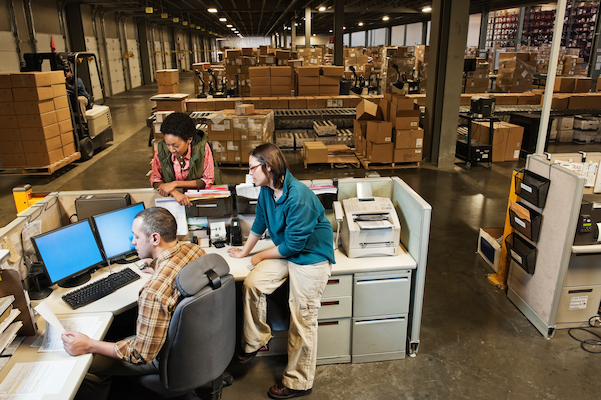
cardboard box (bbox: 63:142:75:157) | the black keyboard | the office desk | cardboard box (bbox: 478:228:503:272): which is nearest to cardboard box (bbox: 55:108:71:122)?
cardboard box (bbox: 63:142:75:157)

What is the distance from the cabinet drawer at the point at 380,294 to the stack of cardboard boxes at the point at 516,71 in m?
11.1

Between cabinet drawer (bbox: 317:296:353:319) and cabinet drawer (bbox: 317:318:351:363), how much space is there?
54 mm

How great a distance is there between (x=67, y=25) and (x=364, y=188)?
15169 millimetres

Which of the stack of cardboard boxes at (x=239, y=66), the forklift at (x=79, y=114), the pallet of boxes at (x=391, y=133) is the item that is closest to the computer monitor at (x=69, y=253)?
the pallet of boxes at (x=391, y=133)

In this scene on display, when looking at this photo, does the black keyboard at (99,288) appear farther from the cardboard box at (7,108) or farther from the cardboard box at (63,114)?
the cardboard box at (63,114)

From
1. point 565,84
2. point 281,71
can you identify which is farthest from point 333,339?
point 565,84

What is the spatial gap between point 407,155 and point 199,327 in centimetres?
653

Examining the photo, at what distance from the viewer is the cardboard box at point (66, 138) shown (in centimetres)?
784

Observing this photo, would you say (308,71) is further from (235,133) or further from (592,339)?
(592,339)

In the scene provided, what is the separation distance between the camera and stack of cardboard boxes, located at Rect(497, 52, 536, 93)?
11.6m

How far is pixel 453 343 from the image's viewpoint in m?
3.21

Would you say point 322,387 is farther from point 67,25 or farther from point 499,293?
point 67,25

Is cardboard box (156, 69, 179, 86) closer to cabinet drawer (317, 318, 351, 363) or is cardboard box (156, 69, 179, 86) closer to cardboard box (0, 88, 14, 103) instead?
cardboard box (0, 88, 14, 103)

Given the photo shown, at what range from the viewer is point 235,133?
7.82 metres
